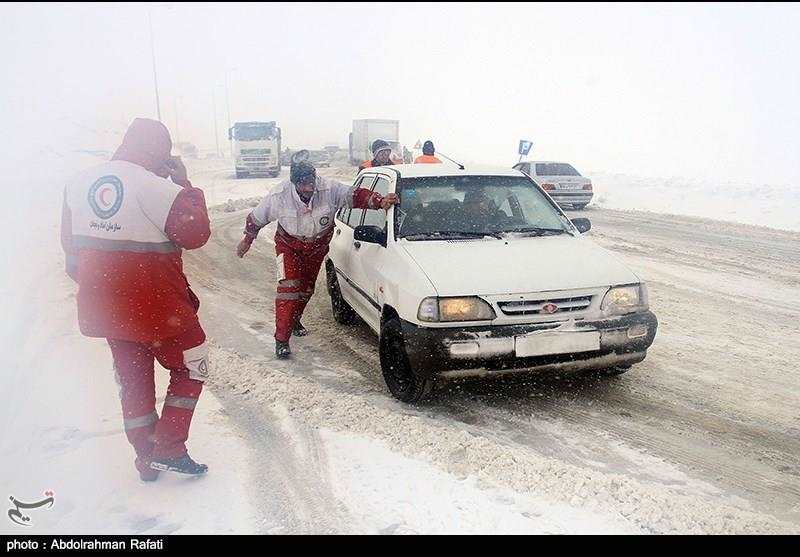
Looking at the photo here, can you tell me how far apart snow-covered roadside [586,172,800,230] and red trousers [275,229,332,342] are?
13509 mm

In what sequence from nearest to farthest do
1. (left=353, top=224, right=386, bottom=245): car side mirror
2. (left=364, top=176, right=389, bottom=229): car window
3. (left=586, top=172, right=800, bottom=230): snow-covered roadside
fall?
(left=353, top=224, right=386, bottom=245): car side mirror → (left=364, top=176, right=389, bottom=229): car window → (left=586, top=172, right=800, bottom=230): snow-covered roadside

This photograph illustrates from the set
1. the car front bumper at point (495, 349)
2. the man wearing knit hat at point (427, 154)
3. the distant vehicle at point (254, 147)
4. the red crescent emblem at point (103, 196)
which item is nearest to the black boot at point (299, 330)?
the car front bumper at point (495, 349)

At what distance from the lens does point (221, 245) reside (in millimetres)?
10797

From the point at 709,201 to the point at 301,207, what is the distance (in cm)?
2025

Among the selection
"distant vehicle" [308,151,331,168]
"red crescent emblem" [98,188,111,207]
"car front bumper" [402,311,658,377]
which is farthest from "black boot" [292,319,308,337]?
"distant vehicle" [308,151,331,168]

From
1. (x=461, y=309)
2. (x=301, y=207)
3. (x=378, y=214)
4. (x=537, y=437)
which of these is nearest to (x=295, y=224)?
(x=301, y=207)

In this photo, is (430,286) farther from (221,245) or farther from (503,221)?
(221,245)

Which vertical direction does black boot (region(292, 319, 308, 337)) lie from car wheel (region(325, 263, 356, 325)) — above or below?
below

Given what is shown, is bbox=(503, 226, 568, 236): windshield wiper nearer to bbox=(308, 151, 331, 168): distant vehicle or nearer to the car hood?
the car hood

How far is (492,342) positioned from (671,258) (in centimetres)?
695

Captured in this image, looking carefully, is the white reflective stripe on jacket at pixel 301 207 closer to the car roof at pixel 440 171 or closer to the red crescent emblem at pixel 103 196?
the car roof at pixel 440 171

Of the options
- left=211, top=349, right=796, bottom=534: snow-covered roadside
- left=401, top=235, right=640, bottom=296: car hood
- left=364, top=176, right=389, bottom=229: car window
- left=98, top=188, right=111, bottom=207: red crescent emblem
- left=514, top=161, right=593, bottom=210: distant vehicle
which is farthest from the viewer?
left=514, top=161, right=593, bottom=210: distant vehicle

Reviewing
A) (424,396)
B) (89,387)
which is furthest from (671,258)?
(89,387)

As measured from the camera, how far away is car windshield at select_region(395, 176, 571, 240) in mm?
4809
